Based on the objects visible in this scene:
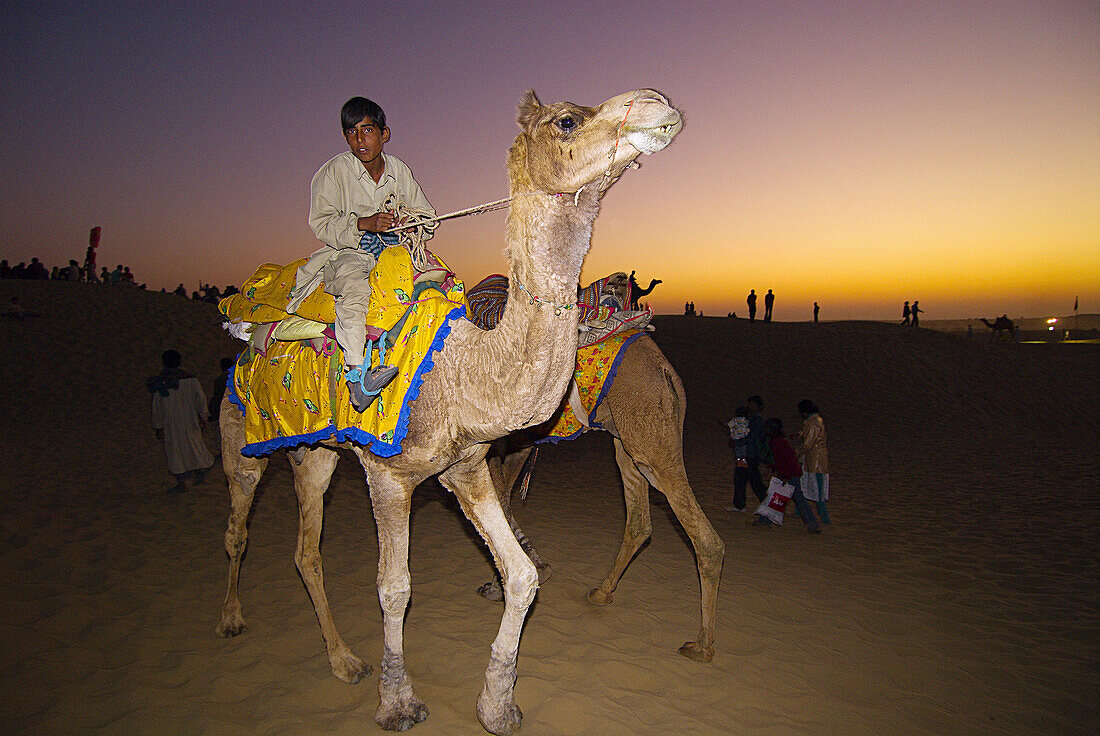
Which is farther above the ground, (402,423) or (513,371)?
(513,371)

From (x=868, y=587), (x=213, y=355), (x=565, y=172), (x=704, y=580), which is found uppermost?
(x=565, y=172)

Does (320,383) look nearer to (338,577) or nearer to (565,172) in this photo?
(565,172)

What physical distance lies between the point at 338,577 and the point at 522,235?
4.50 meters

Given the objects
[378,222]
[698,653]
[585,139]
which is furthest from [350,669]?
[585,139]

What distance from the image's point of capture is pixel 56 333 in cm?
1709

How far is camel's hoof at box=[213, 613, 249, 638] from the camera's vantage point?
14.6 feet

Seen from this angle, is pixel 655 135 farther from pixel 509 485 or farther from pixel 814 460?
pixel 814 460

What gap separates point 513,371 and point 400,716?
7.19 ft

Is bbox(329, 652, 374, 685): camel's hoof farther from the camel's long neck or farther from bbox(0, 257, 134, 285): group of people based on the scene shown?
bbox(0, 257, 134, 285): group of people

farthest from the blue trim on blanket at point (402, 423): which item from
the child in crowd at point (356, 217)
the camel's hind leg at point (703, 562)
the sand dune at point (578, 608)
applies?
the camel's hind leg at point (703, 562)

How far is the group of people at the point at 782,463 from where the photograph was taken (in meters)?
7.88

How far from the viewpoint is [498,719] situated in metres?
3.27

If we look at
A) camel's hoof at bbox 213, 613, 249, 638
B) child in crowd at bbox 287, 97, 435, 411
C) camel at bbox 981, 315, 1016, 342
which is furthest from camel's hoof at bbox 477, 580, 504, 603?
camel at bbox 981, 315, 1016, 342

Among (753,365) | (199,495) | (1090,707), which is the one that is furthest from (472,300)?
(753,365)
